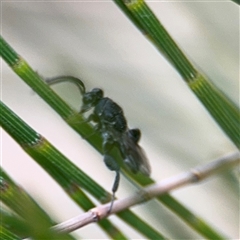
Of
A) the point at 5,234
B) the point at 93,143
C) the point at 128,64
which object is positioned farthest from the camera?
the point at 128,64

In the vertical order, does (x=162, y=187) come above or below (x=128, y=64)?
below

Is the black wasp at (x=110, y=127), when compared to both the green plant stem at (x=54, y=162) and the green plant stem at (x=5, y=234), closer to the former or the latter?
the green plant stem at (x=54, y=162)

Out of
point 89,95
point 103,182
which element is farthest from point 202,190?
point 89,95

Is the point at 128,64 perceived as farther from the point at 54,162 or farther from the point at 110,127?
the point at 54,162

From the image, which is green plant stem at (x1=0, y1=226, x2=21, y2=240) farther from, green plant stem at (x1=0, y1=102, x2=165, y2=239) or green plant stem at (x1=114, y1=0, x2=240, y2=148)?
green plant stem at (x1=114, y1=0, x2=240, y2=148)

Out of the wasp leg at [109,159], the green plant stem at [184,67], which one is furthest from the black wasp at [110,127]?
the green plant stem at [184,67]

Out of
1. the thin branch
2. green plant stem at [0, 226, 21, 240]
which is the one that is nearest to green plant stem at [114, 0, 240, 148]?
the thin branch

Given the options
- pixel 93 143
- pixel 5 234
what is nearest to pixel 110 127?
pixel 93 143

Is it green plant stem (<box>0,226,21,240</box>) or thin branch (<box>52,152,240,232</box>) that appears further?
thin branch (<box>52,152,240,232</box>)
